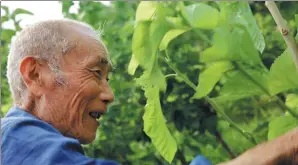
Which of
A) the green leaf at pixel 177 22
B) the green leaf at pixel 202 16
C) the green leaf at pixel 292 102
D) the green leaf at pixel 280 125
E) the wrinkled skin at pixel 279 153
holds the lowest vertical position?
the green leaf at pixel 292 102

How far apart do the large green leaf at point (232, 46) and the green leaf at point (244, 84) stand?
0.03 meters

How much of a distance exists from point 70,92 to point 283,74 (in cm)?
38

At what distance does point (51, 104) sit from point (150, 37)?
21 centimetres

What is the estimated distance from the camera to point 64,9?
8.43 ft

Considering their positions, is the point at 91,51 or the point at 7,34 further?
the point at 7,34

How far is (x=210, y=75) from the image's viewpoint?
1.34 metres

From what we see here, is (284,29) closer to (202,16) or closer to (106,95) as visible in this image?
(202,16)

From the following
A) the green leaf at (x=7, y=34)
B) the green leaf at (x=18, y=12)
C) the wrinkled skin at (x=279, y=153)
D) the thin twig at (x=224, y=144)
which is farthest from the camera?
the green leaf at (x=7, y=34)

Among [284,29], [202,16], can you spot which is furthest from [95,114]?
[284,29]

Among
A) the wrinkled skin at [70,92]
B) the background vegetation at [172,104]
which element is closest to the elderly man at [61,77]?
the wrinkled skin at [70,92]

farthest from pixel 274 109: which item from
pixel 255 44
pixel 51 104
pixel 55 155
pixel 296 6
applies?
pixel 55 155

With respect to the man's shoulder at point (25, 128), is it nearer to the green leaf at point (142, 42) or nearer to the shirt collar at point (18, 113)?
the shirt collar at point (18, 113)

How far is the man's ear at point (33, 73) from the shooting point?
4.17ft

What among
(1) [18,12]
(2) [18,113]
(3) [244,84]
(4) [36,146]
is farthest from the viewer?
(1) [18,12]
